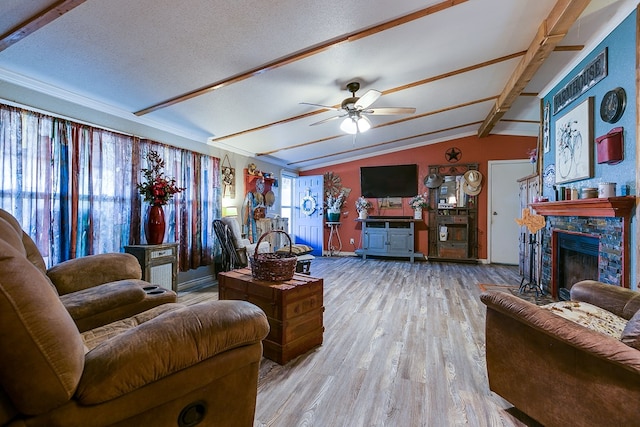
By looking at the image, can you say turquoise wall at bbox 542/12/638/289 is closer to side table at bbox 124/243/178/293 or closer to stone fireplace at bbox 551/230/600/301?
stone fireplace at bbox 551/230/600/301

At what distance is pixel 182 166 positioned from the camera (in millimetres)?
3889

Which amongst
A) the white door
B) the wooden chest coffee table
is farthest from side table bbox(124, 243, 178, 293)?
the white door

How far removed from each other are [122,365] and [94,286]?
4.61 feet

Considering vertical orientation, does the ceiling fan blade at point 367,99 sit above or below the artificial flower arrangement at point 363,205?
above

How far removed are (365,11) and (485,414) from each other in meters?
2.65

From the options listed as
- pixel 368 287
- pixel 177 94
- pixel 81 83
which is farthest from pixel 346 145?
pixel 81 83

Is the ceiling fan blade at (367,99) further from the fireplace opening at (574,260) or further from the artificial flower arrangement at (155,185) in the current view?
the fireplace opening at (574,260)

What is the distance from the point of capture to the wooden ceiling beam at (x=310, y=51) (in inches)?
84.6

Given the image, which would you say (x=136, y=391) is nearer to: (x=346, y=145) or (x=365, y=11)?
(x=365, y=11)

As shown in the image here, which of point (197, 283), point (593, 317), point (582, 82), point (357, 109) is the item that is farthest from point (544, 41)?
point (197, 283)

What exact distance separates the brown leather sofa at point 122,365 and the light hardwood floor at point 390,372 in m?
0.53

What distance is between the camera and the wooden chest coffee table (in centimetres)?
197

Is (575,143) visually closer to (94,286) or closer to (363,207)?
(363,207)

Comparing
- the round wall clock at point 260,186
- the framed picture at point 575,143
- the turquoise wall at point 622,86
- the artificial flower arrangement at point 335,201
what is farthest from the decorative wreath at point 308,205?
the turquoise wall at point 622,86
